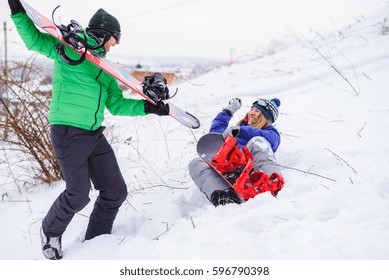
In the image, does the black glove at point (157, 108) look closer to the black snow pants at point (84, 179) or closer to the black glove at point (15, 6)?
the black snow pants at point (84, 179)

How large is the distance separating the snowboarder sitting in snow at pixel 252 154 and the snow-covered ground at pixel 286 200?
0.33 ft

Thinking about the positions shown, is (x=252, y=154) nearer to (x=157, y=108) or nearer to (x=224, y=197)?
(x=224, y=197)

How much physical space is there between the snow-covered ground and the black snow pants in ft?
0.57

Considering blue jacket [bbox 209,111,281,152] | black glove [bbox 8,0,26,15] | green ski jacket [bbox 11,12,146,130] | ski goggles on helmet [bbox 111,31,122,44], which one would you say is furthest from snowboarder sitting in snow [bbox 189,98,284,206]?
black glove [bbox 8,0,26,15]

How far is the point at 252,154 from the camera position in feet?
7.55

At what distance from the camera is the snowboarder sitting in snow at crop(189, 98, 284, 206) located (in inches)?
80.0

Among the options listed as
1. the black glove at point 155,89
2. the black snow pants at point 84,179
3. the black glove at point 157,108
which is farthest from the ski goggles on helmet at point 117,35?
the black snow pants at point 84,179

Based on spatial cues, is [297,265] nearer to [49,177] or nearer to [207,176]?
[207,176]

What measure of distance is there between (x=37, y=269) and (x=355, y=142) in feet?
7.81

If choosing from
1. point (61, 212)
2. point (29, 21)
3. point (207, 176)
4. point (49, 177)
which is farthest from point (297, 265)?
point (49, 177)

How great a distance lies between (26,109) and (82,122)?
1.34 meters

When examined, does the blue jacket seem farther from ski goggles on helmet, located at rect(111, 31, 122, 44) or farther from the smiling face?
ski goggles on helmet, located at rect(111, 31, 122, 44)

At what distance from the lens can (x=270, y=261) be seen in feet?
4.59

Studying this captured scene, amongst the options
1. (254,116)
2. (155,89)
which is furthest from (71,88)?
(254,116)
